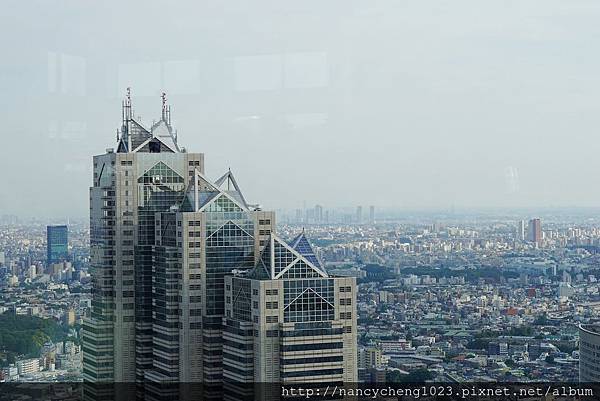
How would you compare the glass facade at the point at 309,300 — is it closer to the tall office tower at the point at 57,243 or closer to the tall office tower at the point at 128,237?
the tall office tower at the point at 128,237

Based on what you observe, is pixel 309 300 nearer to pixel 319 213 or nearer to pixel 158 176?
pixel 319 213

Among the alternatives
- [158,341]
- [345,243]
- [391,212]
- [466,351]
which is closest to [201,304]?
[158,341]

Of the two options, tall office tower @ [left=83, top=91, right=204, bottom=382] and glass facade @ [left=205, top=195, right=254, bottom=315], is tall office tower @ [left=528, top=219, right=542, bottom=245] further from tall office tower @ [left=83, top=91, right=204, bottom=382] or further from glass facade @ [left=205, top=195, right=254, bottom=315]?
tall office tower @ [left=83, top=91, right=204, bottom=382]

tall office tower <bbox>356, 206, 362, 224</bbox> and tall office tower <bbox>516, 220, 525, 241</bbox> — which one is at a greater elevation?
tall office tower <bbox>356, 206, 362, 224</bbox>

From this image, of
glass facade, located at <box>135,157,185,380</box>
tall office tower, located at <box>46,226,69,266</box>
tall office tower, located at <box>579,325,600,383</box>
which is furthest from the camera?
tall office tower, located at <box>46,226,69,266</box>

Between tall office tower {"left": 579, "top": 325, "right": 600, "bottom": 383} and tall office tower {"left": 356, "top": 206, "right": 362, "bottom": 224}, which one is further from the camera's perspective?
tall office tower {"left": 356, "top": 206, "right": 362, "bottom": 224}

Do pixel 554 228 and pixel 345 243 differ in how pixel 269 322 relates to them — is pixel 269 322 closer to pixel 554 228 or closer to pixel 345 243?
pixel 345 243

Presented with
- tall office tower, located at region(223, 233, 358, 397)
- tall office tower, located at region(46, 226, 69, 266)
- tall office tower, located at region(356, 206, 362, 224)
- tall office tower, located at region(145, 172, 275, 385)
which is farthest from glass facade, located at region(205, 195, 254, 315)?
tall office tower, located at region(46, 226, 69, 266)
